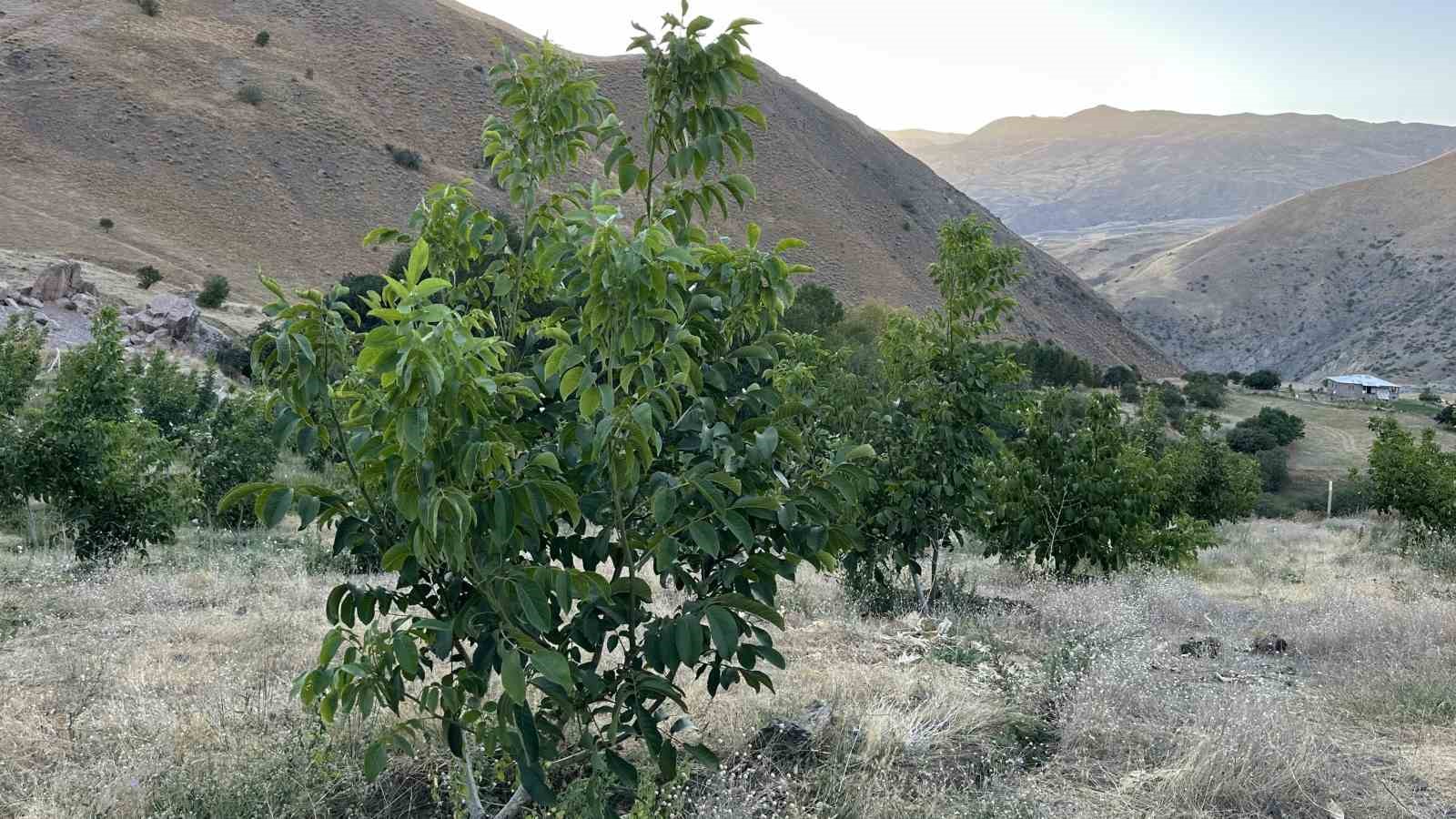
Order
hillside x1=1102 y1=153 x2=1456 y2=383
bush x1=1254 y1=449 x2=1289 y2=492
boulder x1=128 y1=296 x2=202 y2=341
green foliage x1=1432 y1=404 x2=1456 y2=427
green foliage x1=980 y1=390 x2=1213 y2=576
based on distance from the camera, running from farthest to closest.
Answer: hillside x1=1102 y1=153 x2=1456 y2=383 < green foliage x1=1432 y1=404 x2=1456 y2=427 < bush x1=1254 y1=449 x2=1289 y2=492 < boulder x1=128 y1=296 x2=202 y2=341 < green foliage x1=980 y1=390 x2=1213 y2=576

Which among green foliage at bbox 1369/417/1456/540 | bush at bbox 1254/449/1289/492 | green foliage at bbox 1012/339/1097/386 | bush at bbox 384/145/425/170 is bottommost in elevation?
bush at bbox 1254/449/1289/492

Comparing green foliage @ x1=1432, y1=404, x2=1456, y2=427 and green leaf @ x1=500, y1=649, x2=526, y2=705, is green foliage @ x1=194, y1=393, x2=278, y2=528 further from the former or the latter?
green foliage @ x1=1432, y1=404, x2=1456, y2=427

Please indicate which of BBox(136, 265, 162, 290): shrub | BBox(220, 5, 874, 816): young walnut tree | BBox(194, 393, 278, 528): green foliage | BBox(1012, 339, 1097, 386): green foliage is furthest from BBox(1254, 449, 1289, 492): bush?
BBox(136, 265, 162, 290): shrub

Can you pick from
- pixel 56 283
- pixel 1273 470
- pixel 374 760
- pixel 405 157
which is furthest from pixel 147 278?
pixel 1273 470

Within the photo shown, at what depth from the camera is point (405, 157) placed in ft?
153

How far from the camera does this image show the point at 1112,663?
195 inches

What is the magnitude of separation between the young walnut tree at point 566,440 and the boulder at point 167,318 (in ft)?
82.4

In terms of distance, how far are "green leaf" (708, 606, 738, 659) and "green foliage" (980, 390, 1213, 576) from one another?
697 centimetres

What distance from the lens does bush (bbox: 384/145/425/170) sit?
46625 millimetres

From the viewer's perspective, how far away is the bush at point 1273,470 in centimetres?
3553

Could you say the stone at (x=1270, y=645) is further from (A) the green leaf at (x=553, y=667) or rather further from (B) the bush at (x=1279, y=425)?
(B) the bush at (x=1279, y=425)

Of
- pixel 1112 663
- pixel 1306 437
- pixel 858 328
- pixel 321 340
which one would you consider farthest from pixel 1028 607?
pixel 1306 437

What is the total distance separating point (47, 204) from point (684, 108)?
1594 inches

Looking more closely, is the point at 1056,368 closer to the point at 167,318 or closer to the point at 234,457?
the point at 167,318
